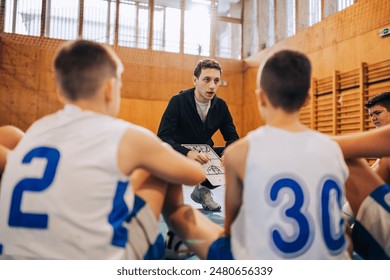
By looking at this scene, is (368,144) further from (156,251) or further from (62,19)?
(62,19)

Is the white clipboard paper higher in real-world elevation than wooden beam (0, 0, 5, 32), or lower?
lower

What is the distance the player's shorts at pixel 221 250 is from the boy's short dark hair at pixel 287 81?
0.47 meters

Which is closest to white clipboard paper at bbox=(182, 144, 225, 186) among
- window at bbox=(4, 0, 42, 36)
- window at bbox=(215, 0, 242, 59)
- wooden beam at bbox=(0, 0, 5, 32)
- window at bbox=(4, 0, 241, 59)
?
window at bbox=(4, 0, 241, 59)

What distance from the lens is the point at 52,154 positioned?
897mm

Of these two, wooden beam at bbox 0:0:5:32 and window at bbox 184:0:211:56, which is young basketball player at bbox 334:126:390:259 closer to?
Answer: window at bbox 184:0:211:56

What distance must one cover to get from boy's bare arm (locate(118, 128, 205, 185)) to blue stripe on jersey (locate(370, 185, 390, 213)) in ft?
2.22

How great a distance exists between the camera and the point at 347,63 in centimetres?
537

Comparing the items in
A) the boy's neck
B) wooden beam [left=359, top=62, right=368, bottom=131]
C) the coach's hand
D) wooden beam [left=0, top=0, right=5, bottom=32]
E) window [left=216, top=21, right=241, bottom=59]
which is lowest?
the coach's hand

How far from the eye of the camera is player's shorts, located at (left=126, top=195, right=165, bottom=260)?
1.03 meters

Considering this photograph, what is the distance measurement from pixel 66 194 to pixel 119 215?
0.16 metres

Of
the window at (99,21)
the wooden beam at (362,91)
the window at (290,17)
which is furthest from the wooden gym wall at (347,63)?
the window at (99,21)

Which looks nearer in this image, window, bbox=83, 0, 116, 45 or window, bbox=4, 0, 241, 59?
window, bbox=4, 0, 241, 59

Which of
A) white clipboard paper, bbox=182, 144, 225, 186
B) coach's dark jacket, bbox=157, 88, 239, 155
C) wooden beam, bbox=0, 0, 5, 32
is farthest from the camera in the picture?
wooden beam, bbox=0, 0, 5, 32

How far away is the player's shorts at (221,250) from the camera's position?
1060 millimetres
